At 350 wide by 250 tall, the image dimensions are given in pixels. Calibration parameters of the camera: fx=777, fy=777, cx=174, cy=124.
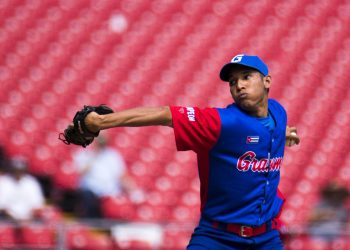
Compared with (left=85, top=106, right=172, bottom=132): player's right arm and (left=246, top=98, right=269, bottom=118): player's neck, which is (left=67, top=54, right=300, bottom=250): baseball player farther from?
(left=85, top=106, right=172, bottom=132): player's right arm

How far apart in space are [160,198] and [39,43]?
3.62 metres

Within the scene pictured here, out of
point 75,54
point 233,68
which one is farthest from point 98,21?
point 233,68

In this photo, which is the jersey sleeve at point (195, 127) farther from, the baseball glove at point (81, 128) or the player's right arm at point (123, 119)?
the baseball glove at point (81, 128)

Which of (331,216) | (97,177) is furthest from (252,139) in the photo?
(97,177)

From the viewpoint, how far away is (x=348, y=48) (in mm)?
12469

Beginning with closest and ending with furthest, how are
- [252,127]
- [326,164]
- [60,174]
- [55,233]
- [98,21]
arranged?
[252,127]
[55,233]
[60,174]
[326,164]
[98,21]

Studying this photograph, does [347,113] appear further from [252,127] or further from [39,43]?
[252,127]

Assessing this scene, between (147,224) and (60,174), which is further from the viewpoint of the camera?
(60,174)

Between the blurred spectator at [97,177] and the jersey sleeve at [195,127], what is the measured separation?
383 centimetres

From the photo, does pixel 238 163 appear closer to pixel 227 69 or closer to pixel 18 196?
pixel 227 69

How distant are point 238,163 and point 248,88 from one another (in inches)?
14.0

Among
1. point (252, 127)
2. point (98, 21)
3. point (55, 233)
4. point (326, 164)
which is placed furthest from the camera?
point (98, 21)

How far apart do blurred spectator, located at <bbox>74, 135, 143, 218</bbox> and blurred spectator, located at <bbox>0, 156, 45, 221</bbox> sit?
1.40 feet

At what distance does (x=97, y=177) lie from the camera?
7.37 metres
